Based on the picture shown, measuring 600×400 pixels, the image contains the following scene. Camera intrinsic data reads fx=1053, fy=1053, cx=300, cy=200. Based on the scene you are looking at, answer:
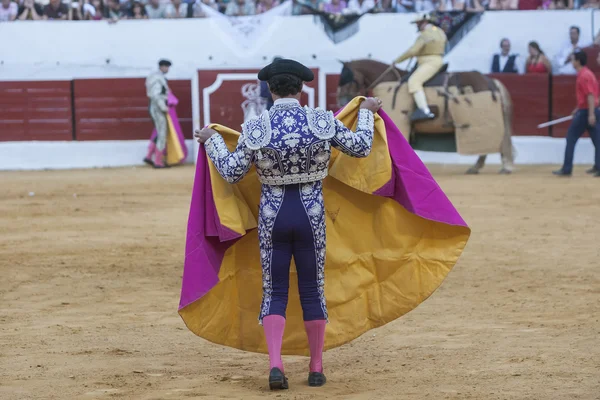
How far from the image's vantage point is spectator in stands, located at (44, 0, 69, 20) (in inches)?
534

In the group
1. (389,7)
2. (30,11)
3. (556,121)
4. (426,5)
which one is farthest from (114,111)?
(556,121)

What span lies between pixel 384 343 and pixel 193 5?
986 cm

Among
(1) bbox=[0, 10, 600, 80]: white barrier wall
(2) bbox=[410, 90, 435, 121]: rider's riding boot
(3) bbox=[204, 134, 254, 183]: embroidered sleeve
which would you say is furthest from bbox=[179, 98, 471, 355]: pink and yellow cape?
(1) bbox=[0, 10, 600, 80]: white barrier wall

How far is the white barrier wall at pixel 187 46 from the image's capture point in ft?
43.1

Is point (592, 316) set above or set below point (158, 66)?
below

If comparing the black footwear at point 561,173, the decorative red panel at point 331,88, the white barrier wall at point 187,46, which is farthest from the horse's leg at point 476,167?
the decorative red panel at point 331,88

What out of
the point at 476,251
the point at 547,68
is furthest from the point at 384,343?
the point at 547,68

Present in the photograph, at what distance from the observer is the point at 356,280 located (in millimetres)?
3846

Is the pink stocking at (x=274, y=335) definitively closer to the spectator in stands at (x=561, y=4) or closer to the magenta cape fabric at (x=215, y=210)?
the magenta cape fabric at (x=215, y=210)

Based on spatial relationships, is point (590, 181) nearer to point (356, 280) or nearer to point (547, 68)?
point (547, 68)

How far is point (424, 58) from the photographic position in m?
11.0

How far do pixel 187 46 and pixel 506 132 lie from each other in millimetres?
4465

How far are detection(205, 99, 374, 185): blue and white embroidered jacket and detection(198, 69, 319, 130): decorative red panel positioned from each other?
32.2 feet

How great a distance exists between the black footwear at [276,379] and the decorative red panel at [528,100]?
32.4 ft
